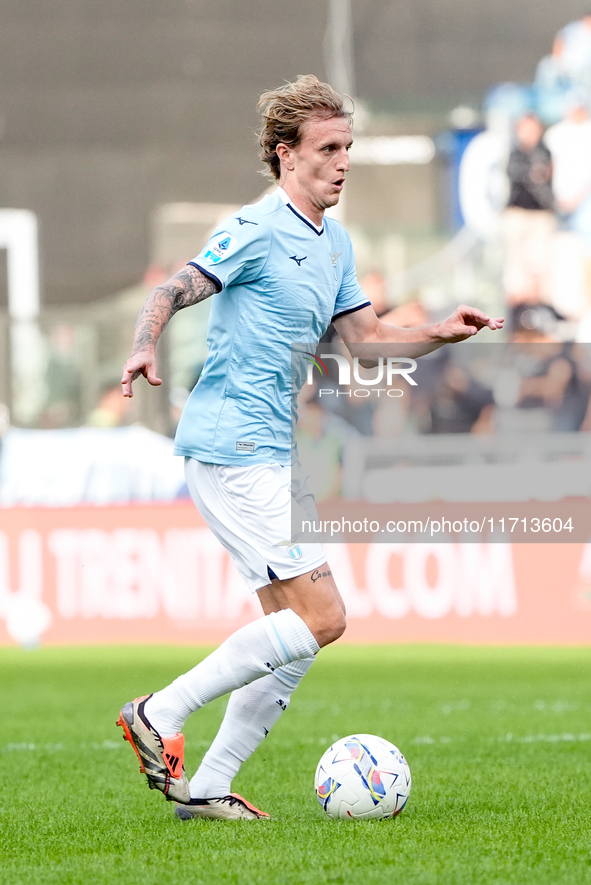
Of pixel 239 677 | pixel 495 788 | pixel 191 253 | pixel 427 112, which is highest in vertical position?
pixel 427 112

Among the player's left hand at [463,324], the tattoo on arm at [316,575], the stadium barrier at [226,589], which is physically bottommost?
the stadium barrier at [226,589]

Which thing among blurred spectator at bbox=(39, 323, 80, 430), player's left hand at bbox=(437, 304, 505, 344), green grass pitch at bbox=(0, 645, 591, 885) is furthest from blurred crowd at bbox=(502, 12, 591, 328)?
player's left hand at bbox=(437, 304, 505, 344)

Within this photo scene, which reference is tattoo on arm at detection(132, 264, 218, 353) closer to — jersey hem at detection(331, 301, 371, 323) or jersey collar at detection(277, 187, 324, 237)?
jersey collar at detection(277, 187, 324, 237)

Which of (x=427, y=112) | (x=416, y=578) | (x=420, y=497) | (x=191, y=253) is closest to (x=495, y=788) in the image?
(x=416, y=578)

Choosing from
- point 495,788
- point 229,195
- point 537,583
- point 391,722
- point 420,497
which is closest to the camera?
point 495,788

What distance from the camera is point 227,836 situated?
4043 mm

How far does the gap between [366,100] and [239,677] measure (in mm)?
14675

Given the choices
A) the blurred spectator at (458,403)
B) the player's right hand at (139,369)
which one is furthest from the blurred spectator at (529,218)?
the player's right hand at (139,369)

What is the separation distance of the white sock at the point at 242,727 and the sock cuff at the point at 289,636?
0.17 metres

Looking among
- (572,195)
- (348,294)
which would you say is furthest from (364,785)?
(572,195)

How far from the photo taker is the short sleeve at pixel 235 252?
4.16 m

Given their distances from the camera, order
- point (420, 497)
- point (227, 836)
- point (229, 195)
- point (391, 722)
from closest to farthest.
A: point (227, 836) < point (391, 722) < point (420, 497) < point (229, 195)

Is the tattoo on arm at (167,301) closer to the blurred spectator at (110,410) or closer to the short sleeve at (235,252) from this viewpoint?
the short sleeve at (235,252)

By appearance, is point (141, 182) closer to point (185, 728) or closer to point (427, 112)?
point (427, 112)
